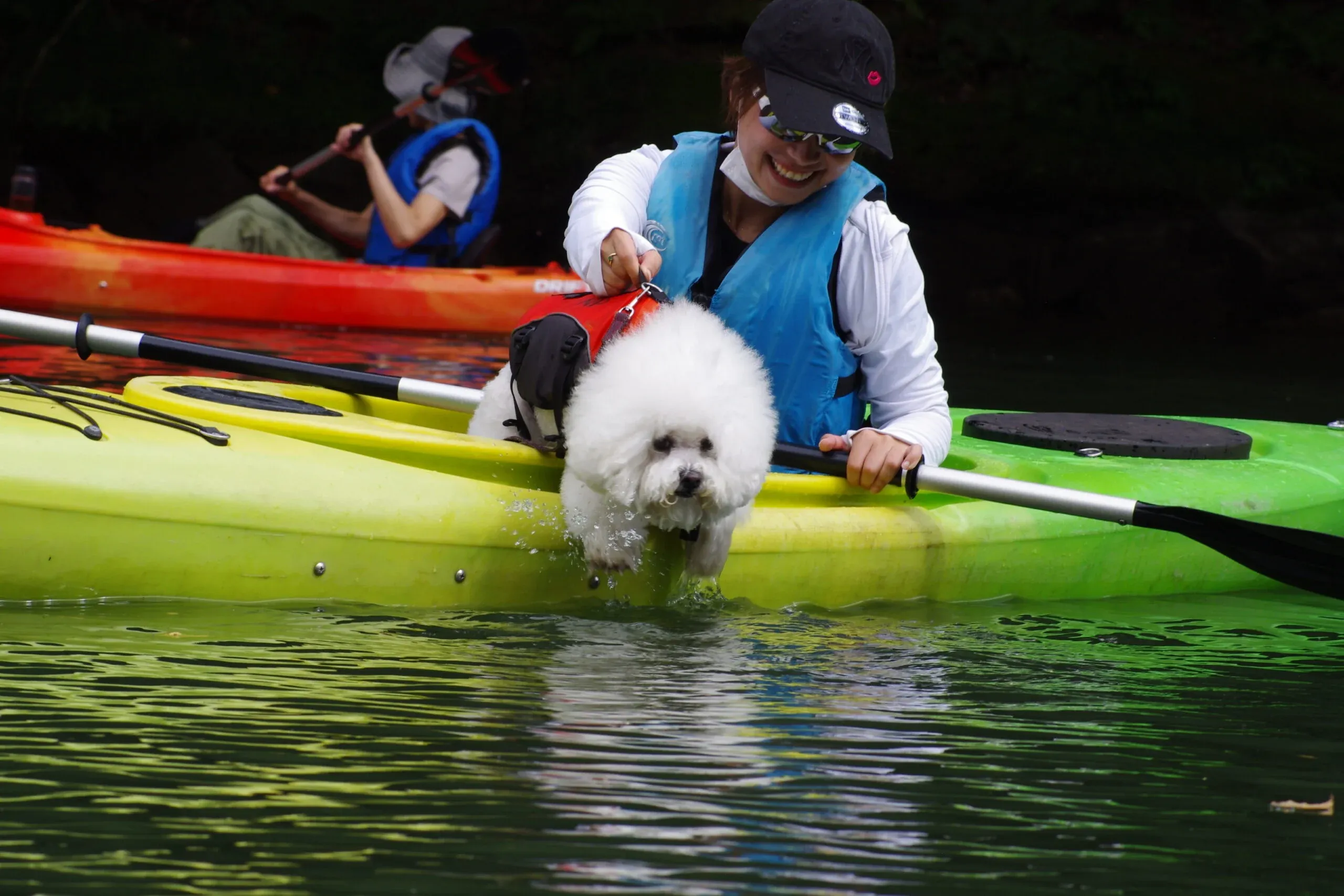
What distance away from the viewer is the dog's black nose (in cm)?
263

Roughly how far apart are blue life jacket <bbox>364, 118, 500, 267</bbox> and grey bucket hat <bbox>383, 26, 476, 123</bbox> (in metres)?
0.12

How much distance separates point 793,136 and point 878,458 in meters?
0.62

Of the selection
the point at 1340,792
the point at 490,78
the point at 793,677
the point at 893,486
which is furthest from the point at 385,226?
the point at 1340,792

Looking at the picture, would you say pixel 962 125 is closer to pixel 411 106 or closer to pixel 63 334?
pixel 411 106

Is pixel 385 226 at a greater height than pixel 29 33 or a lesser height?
lesser

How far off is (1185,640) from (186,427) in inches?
76.4

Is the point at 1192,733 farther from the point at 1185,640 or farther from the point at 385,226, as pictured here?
the point at 385,226

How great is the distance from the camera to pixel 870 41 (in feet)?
10.0

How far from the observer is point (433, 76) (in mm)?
8109

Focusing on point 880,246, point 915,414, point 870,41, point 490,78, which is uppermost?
point 490,78

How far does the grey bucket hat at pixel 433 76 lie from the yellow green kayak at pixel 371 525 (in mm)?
4577

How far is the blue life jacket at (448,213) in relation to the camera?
7836 millimetres

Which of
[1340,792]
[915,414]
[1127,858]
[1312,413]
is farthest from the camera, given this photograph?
[1312,413]

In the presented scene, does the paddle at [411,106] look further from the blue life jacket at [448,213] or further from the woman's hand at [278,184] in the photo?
the blue life jacket at [448,213]
